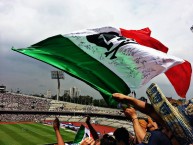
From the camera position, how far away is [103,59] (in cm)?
499

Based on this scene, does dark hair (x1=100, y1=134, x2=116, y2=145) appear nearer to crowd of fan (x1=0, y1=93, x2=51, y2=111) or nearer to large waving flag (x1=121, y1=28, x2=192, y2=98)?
large waving flag (x1=121, y1=28, x2=192, y2=98)

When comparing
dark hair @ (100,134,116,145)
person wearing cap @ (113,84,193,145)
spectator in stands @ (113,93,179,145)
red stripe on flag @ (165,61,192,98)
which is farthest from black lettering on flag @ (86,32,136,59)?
person wearing cap @ (113,84,193,145)

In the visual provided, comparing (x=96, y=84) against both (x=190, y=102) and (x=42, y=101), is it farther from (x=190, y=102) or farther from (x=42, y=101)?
(x=42, y=101)

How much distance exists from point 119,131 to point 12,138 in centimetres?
3047

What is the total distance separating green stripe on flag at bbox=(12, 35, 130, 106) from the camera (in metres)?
4.73

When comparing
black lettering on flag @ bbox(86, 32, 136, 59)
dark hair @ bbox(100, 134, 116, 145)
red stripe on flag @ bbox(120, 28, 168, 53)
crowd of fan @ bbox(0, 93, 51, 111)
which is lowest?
crowd of fan @ bbox(0, 93, 51, 111)

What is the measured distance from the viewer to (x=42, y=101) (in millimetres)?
75812

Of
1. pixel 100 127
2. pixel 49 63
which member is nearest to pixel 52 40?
pixel 49 63

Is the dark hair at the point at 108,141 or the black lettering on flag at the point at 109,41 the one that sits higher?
the black lettering on flag at the point at 109,41

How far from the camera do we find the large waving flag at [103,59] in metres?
4.64

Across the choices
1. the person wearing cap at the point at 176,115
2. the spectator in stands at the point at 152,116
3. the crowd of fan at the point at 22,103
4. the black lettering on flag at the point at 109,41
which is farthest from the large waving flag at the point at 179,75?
the crowd of fan at the point at 22,103

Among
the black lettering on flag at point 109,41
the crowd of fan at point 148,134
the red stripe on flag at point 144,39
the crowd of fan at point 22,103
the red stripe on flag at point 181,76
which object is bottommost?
the crowd of fan at point 22,103

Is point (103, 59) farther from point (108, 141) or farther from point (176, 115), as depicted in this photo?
point (176, 115)

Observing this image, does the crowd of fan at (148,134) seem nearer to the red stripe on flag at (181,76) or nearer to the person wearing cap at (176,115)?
the person wearing cap at (176,115)
